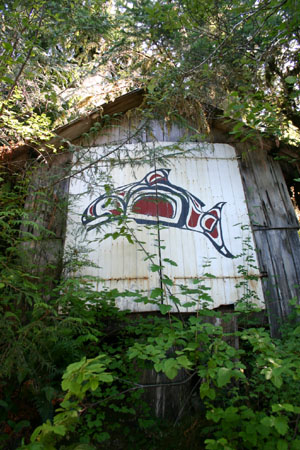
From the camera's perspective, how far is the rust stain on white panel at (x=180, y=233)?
4984 mm

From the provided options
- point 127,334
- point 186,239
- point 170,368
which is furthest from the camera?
point 186,239

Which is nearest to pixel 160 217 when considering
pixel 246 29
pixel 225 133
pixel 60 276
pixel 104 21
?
pixel 60 276

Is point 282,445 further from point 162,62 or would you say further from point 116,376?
point 162,62

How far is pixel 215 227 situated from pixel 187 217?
508 mm

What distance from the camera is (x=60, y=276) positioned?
4.93 m

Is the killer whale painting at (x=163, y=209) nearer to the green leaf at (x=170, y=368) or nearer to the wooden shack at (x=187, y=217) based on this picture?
the wooden shack at (x=187, y=217)

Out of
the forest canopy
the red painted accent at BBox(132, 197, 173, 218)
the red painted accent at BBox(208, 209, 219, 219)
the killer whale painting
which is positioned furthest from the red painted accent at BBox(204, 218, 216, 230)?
the forest canopy

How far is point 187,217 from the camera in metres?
5.46

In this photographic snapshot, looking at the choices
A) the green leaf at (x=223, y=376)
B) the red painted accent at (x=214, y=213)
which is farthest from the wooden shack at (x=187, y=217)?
the green leaf at (x=223, y=376)

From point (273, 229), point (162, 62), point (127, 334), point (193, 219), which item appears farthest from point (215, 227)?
point (162, 62)

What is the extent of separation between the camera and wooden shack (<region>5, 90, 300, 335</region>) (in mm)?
4961

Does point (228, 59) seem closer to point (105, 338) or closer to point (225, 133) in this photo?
point (225, 133)

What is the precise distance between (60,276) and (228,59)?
529 cm

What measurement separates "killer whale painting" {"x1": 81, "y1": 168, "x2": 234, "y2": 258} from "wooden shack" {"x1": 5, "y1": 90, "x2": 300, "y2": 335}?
2 centimetres
